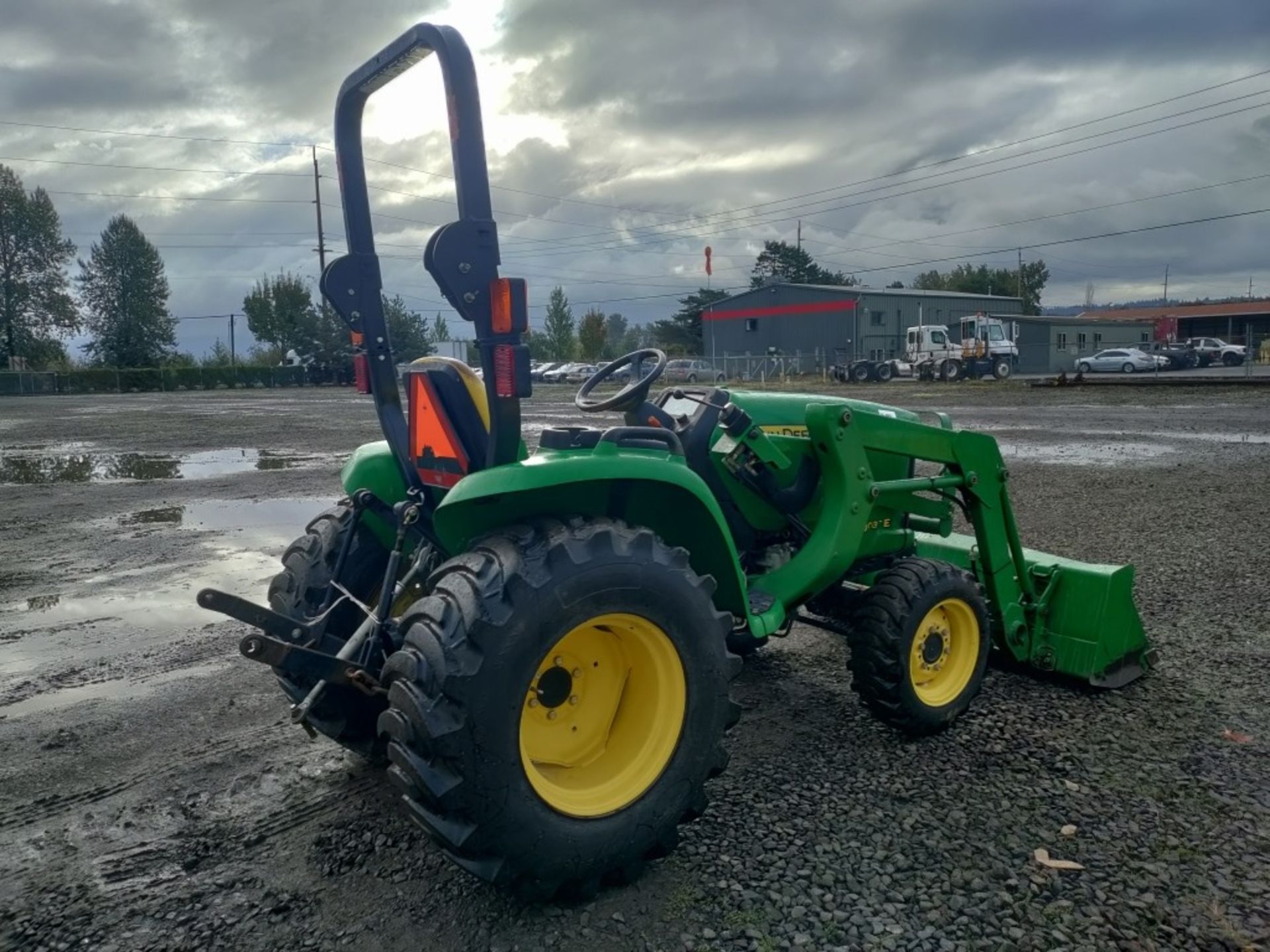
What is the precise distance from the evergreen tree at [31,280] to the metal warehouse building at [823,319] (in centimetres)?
4781

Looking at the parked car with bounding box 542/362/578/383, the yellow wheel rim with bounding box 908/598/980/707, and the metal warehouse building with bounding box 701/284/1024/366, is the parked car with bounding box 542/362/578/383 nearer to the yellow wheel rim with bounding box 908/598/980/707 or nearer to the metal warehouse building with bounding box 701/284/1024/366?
the metal warehouse building with bounding box 701/284/1024/366

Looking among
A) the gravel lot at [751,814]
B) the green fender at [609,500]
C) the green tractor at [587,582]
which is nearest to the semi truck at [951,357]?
the gravel lot at [751,814]

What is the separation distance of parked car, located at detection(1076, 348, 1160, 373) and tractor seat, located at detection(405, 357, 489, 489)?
48908mm

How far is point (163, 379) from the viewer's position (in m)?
60.5

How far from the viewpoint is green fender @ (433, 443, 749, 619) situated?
286cm

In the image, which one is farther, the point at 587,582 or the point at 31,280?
the point at 31,280

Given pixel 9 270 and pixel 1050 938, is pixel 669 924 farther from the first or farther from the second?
pixel 9 270

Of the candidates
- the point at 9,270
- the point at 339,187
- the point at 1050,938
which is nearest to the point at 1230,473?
the point at 1050,938

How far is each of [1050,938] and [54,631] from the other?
588cm

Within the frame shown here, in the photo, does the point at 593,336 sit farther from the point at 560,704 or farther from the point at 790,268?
the point at 560,704

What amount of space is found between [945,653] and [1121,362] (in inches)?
1993

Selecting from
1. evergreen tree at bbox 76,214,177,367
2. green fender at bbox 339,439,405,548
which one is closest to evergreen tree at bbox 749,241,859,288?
Result: evergreen tree at bbox 76,214,177,367

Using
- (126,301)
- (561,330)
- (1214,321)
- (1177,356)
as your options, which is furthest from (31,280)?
(1214,321)

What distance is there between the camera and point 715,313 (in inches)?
2462
